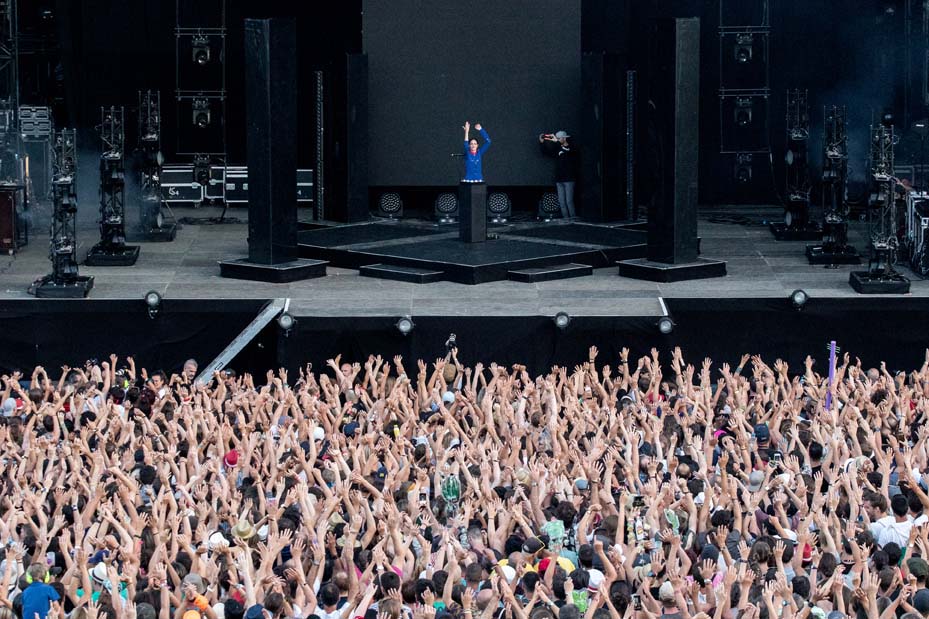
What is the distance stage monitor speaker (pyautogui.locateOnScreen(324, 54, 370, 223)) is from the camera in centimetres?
2350

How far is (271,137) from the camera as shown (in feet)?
63.8

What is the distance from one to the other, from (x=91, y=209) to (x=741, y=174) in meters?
10.8

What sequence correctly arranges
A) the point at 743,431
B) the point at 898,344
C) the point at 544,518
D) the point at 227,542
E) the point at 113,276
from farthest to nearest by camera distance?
the point at 113,276 < the point at 898,344 < the point at 743,431 < the point at 544,518 < the point at 227,542

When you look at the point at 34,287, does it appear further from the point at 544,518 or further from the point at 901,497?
the point at 901,497

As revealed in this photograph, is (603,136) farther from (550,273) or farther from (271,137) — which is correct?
(271,137)

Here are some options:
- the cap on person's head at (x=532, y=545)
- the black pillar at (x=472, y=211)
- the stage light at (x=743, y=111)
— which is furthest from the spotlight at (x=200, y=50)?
the cap on person's head at (x=532, y=545)

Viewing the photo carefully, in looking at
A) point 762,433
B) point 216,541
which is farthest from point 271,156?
point 216,541

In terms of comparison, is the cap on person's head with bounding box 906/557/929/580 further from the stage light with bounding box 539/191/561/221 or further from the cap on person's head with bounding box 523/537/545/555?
the stage light with bounding box 539/191/561/221

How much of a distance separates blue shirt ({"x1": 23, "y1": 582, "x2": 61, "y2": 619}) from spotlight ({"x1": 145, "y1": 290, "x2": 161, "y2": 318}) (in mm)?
9547

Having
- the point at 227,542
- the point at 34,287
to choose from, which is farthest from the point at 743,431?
the point at 34,287

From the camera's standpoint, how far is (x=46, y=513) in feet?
33.3

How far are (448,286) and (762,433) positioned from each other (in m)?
7.67

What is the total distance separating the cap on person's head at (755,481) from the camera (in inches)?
424

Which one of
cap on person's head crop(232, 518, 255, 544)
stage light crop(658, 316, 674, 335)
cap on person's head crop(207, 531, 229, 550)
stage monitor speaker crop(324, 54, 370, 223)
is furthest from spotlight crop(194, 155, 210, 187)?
cap on person's head crop(232, 518, 255, 544)
